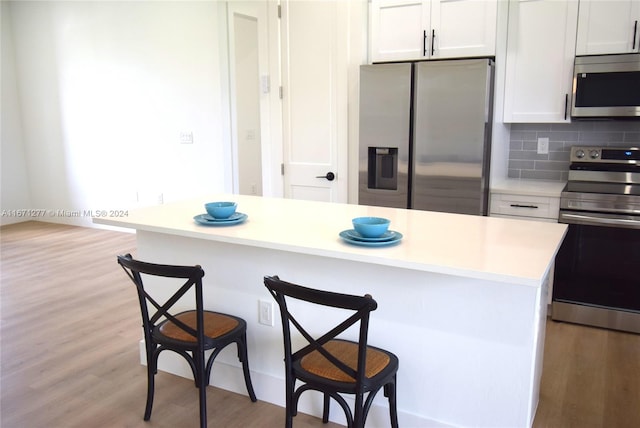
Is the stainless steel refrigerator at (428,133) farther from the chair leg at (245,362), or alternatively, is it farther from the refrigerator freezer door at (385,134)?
the chair leg at (245,362)

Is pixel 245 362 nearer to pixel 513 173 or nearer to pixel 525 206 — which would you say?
pixel 525 206

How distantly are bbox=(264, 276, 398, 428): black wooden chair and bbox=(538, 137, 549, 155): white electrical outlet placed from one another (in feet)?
8.52

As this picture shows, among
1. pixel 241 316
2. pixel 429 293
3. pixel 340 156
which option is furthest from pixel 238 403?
pixel 340 156

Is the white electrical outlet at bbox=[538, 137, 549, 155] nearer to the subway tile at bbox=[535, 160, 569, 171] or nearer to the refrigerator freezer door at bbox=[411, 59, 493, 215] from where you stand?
the subway tile at bbox=[535, 160, 569, 171]

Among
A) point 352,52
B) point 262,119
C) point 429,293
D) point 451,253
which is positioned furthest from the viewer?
point 262,119

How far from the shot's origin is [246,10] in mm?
5340

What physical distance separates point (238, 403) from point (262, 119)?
2.42 meters

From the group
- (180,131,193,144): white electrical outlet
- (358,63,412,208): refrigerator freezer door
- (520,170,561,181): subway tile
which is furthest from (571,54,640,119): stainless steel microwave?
(180,131,193,144): white electrical outlet

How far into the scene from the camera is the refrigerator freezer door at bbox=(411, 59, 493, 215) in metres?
3.27

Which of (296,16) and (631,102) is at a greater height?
(296,16)

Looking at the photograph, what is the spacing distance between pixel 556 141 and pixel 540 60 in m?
0.67

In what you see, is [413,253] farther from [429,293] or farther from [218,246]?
[218,246]

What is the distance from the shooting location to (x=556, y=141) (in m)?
3.80

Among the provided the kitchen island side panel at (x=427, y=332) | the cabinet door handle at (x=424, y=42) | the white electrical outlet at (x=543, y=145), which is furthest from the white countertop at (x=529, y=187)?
the kitchen island side panel at (x=427, y=332)
